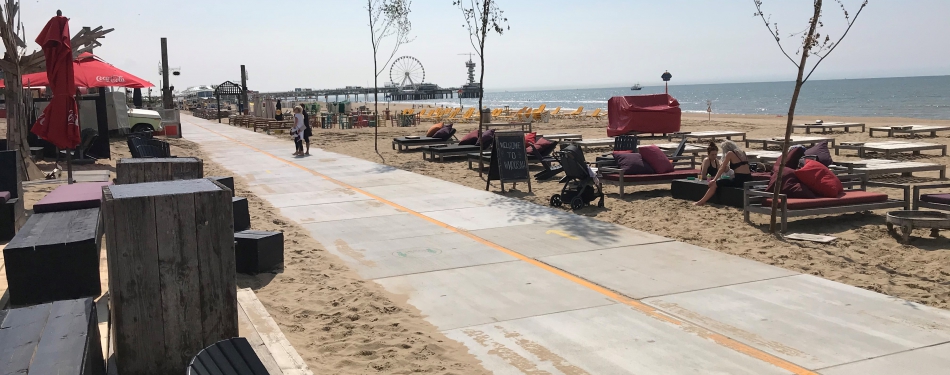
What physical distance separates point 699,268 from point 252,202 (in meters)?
7.12

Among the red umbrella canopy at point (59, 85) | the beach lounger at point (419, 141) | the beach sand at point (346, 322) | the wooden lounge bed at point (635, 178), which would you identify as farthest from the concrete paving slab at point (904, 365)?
the beach lounger at point (419, 141)

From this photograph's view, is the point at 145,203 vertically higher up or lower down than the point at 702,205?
higher up

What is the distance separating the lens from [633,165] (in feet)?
40.1

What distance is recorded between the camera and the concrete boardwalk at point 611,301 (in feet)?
16.1

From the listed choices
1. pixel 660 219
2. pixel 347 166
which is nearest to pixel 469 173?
pixel 347 166

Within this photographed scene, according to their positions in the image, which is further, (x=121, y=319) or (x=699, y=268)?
(x=699, y=268)

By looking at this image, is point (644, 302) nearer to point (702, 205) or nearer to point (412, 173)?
point (702, 205)

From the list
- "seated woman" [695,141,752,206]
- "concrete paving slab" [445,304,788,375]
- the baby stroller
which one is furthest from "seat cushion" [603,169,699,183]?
"concrete paving slab" [445,304,788,375]

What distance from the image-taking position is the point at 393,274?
7.14 metres

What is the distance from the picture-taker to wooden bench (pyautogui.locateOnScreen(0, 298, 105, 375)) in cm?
307

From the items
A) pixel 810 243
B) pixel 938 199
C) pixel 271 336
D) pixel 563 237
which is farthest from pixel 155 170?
pixel 938 199

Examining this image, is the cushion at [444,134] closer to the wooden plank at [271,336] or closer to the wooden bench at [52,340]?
the wooden plank at [271,336]

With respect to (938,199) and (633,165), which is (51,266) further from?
(938,199)

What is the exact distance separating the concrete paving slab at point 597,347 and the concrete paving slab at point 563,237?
7.33ft
